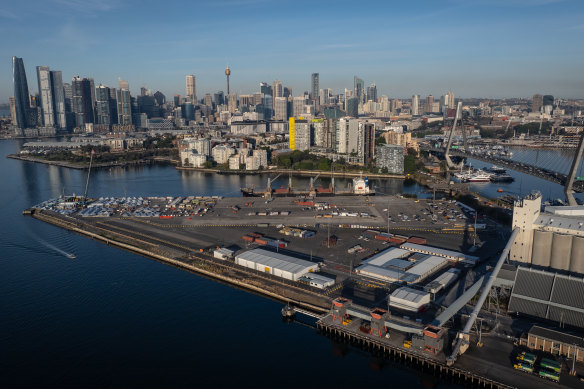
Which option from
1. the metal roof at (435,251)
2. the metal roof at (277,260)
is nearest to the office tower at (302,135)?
the metal roof at (435,251)

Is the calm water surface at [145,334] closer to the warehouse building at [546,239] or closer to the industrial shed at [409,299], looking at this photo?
the industrial shed at [409,299]

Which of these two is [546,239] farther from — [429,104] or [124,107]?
[429,104]

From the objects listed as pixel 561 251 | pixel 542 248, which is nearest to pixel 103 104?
Answer: pixel 542 248

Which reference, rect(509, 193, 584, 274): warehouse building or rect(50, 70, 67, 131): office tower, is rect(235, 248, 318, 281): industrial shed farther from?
rect(50, 70, 67, 131): office tower

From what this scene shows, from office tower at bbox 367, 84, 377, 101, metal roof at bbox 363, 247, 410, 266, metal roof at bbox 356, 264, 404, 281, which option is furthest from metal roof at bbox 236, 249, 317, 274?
office tower at bbox 367, 84, 377, 101

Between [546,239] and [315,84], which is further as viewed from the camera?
[315,84]
